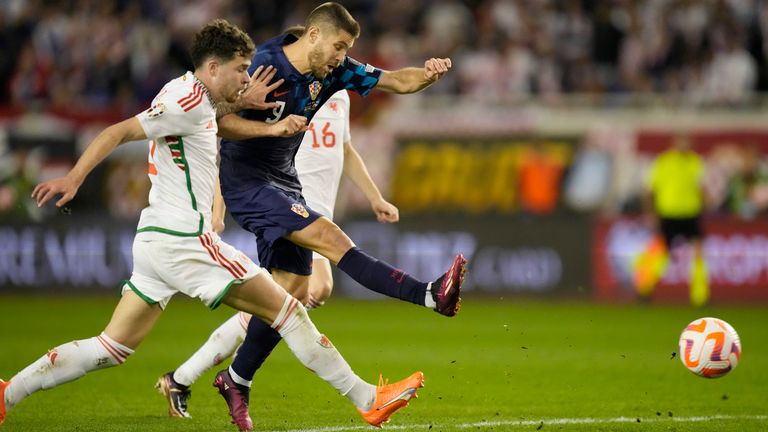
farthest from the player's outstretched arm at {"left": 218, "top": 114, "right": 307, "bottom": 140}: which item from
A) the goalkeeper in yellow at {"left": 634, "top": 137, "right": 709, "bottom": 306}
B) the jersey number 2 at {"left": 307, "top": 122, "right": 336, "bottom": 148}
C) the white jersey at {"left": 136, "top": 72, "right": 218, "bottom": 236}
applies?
the goalkeeper in yellow at {"left": 634, "top": 137, "right": 709, "bottom": 306}

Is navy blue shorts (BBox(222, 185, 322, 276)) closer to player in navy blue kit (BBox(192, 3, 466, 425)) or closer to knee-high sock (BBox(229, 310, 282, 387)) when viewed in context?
player in navy blue kit (BBox(192, 3, 466, 425))

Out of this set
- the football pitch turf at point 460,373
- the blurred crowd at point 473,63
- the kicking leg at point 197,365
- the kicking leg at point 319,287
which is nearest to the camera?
the football pitch turf at point 460,373

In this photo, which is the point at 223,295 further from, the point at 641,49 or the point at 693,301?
the point at 641,49

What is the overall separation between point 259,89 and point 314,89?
1.71ft

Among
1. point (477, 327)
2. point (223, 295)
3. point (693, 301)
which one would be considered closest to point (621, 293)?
point (693, 301)

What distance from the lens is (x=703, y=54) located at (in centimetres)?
1841

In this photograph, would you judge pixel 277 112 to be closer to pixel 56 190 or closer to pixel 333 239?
pixel 333 239

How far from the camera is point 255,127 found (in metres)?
6.20

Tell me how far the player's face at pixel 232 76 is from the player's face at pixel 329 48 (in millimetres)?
700

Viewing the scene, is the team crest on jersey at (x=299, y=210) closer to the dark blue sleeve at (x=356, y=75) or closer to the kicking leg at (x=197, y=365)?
the dark blue sleeve at (x=356, y=75)

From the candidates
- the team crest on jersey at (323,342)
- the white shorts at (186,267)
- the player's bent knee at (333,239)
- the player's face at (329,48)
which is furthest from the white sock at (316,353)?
the player's face at (329,48)

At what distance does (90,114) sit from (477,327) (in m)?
8.04

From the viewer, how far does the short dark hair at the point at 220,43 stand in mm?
5859

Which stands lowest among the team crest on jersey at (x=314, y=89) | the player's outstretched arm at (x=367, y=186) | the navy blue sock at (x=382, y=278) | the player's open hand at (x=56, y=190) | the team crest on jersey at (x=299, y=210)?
the navy blue sock at (x=382, y=278)
